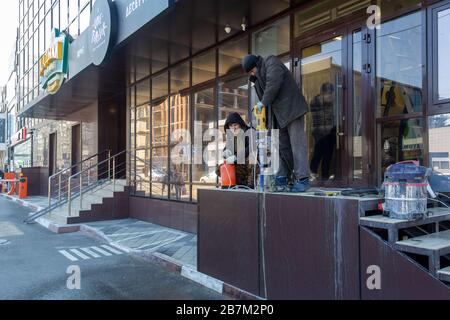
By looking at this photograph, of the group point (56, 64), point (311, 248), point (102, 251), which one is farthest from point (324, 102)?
point (56, 64)

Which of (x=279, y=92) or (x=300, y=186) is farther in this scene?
(x=279, y=92)

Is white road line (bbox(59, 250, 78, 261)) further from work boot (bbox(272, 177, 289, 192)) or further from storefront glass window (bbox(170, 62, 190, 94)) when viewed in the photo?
storefront glass window (bbox(170, 62, 190, 94))

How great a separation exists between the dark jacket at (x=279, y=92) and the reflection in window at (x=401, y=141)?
1.29m

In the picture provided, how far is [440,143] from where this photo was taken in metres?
4.19

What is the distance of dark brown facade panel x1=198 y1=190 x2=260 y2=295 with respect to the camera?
4.03 m

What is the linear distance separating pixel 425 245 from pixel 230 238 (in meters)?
2.13

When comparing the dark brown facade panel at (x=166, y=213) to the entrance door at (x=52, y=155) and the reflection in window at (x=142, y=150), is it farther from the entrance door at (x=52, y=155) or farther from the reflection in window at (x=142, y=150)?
the entrance door at (x=52, y=155)

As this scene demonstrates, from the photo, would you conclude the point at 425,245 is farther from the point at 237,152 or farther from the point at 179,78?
the point at 179,78

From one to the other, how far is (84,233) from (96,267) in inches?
132

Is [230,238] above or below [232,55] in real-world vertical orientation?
below

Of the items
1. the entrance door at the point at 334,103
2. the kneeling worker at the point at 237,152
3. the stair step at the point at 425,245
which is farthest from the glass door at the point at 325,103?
the stair step at the point at 425,245

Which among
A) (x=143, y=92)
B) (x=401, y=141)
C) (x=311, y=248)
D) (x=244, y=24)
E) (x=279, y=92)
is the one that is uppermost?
(x=244, y=24)

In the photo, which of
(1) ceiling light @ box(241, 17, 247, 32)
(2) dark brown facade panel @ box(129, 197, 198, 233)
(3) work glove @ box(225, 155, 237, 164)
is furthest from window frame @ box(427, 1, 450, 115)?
(2) dark brown facade panel @ box(129, 197, 198, 233)
